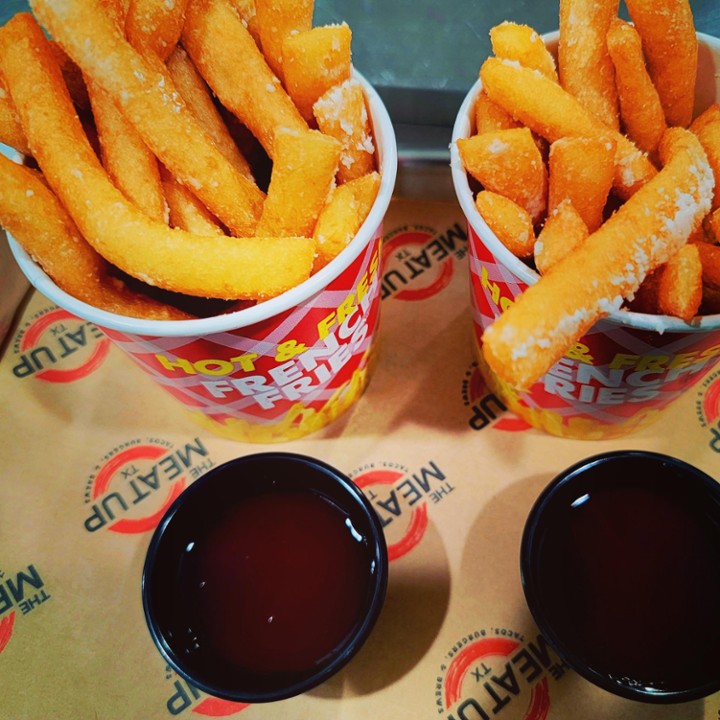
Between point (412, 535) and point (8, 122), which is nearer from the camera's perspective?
point (8, 122)

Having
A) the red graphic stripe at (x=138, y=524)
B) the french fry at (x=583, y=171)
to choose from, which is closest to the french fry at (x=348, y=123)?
the french fry at (x=583, y=171)

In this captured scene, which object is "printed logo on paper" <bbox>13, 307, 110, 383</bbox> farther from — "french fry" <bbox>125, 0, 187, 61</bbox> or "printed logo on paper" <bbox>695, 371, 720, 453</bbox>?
"printed logo on paper" <bbox>695, 371, 720, 453</bbox>

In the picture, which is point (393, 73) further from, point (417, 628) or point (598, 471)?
point (417, 628)

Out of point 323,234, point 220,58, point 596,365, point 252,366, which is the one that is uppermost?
point 220,58

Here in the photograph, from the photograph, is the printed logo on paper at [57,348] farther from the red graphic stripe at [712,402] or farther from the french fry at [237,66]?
the red graphic stripe at [712,402]

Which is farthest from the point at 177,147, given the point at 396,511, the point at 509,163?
the point at 396,511

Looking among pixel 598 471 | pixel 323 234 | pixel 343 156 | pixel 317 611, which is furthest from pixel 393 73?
pixel 317 611

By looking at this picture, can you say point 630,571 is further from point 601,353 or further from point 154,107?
point 154,107
